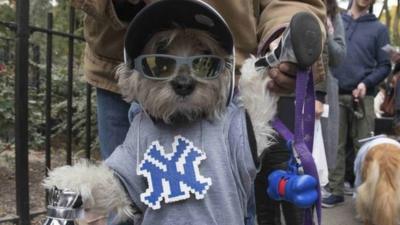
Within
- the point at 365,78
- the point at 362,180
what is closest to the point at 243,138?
the point at 362,180

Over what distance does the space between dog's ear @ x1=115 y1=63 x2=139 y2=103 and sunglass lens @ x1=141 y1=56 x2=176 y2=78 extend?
0.14 feet

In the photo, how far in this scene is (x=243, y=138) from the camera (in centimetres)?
169

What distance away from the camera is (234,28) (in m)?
1.98

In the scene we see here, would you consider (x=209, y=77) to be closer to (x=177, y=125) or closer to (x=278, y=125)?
(x=177, y=125)

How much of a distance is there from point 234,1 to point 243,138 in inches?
20.2

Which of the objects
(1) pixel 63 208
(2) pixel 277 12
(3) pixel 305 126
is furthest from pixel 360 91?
(1) pixel 63 208

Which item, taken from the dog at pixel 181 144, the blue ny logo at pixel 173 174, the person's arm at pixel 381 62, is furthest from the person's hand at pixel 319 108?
the blue ny logo at pixel 173 174

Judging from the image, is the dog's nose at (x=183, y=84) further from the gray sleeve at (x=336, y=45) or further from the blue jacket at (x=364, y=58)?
the blue jacket at (x=364, y=58)

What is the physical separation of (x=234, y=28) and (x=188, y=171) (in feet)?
1.90

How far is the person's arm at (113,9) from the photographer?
1.73 meters

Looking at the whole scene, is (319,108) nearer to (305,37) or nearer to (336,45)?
(336,45)

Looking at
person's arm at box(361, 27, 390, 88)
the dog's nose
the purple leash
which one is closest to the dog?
the dog's nose

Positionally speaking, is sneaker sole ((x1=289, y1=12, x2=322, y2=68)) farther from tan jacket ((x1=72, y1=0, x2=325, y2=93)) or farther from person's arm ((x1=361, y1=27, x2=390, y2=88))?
person's arm ((x1=361, y1=27, x2=390, y2=88))

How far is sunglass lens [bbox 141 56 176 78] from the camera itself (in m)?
1.64
